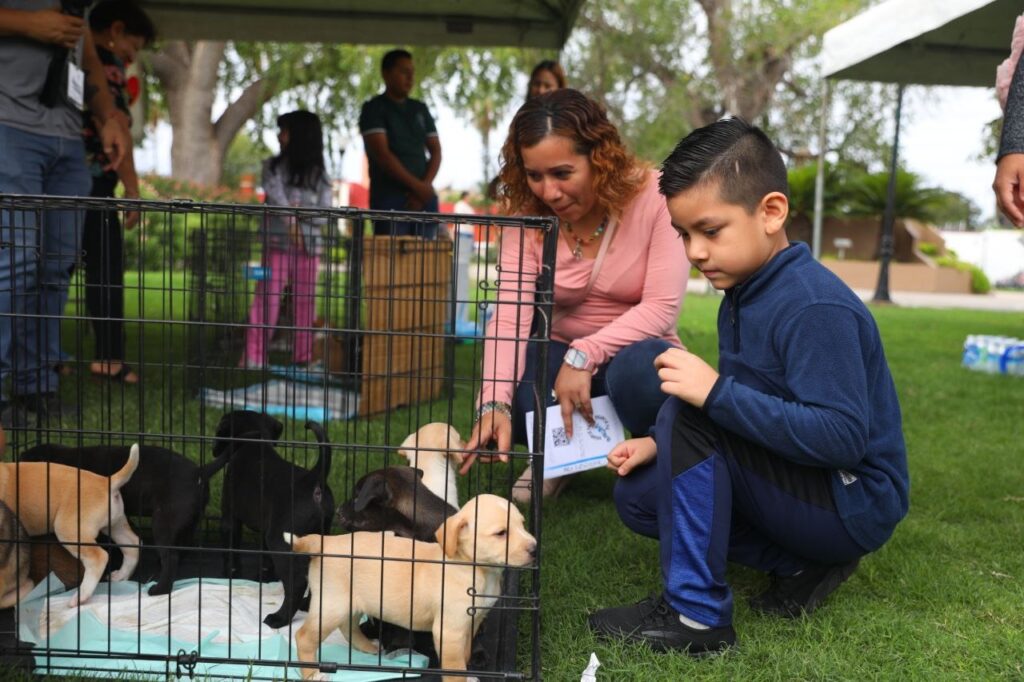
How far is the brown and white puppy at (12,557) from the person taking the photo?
2.08 metres

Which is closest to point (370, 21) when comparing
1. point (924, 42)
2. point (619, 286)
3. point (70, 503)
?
point (924, 42)

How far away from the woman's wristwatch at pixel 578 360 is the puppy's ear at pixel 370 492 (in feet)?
2.42

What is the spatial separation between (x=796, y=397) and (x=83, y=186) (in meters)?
3.42

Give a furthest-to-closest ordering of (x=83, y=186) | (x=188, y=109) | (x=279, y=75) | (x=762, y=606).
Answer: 1. (x=188, y=109)
2. (x=279, y=75)
3. (x=83, y=186)
4. (x=762, y=606)

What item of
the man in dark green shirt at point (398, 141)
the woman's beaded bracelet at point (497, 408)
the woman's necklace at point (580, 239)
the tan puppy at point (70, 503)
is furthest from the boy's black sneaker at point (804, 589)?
the man in dark green shirt at point (398, 141)

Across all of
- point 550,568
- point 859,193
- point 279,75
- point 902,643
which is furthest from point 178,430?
point 859,193

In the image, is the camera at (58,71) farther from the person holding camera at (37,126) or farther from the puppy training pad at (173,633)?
the puppy training pad at (173,633)

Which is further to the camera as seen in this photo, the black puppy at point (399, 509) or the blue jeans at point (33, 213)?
the blue jeans at point (33, 213)

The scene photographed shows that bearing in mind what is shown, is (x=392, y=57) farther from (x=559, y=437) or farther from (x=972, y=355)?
(x=972, y=355)

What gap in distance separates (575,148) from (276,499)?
1.36 meters

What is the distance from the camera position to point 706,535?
2.12m

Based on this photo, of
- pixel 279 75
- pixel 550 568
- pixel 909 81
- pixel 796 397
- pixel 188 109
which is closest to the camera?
pixel 796 397

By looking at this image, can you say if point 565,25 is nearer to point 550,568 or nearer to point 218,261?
point 218,261

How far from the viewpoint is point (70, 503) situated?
7.70 ft
